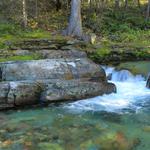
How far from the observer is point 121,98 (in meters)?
14.1

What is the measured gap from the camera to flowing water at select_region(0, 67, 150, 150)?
9.62 metres

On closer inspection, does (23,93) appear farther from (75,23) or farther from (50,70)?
(75,23)

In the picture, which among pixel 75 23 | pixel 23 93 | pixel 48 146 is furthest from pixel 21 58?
pixel 75 23

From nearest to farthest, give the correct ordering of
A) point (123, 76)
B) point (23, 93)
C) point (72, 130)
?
point (72, 130) < point (23, 93) < point (123, 76)

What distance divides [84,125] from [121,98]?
11.5ft

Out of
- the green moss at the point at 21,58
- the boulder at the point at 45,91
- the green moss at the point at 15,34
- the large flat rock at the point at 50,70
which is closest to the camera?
the boulder at the point at 45,91

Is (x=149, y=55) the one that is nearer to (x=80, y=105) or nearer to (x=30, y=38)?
(x=30, y=38)

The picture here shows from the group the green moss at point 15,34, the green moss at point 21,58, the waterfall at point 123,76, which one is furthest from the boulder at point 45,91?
the green moss at point 15,34

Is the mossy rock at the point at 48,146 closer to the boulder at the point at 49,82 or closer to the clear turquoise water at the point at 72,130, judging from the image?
the clear turquoise water at the point at 72,130

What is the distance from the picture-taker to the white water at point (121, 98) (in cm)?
1289

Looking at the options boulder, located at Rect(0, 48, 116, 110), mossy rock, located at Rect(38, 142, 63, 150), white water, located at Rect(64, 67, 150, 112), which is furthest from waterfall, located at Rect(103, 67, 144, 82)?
mossy rock, located at Rect(38, 142, 63, 150)

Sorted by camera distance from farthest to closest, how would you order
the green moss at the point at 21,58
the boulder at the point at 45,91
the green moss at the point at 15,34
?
the green moss at the point at 15,34 < the green moss at the point at 21,58 < the boulder at the point at 45,91

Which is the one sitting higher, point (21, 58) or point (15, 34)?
point (15, 34)

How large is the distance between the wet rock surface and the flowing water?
1.32 ft
